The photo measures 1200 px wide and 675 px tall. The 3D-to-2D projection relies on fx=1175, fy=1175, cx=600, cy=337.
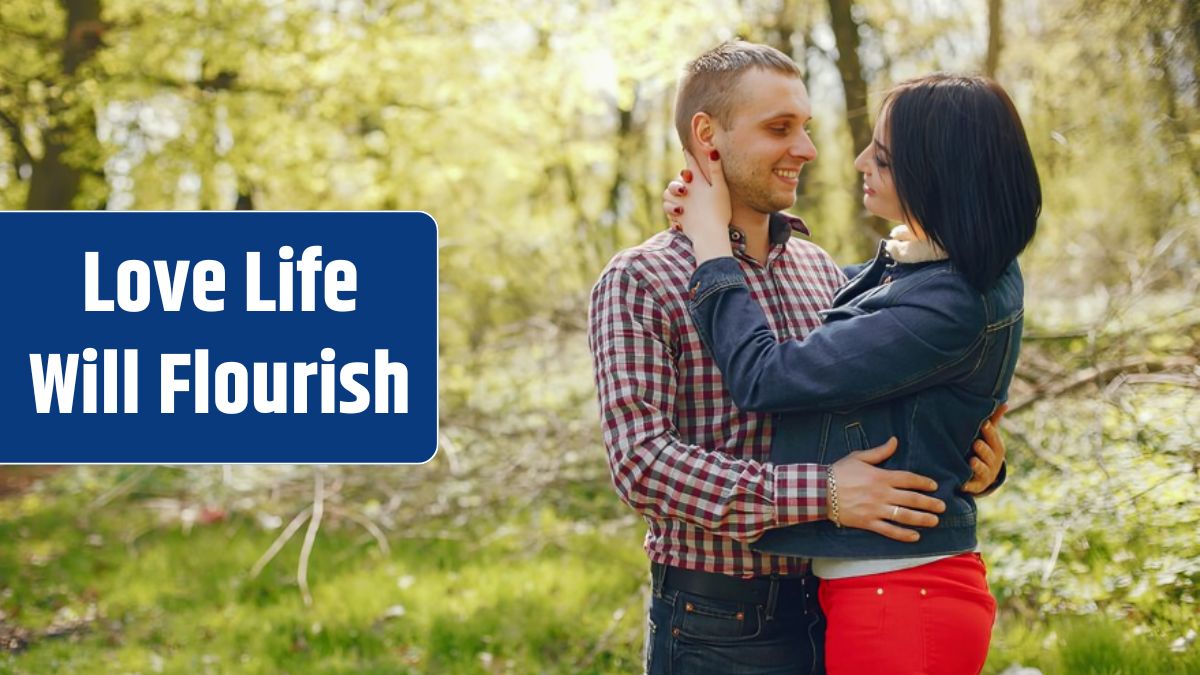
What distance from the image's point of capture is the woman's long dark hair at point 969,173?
2061mm

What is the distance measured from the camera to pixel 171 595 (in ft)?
22.7

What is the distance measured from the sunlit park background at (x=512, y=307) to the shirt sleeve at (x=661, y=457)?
7.97 ft

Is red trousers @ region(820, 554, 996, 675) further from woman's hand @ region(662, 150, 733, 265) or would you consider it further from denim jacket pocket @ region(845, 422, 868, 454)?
woman's hand @ region(662, 150, 733, 265)

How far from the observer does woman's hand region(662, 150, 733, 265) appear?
2287 mm

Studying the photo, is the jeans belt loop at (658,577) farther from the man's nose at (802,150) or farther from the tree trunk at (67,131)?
the tree trunk at (67,131)

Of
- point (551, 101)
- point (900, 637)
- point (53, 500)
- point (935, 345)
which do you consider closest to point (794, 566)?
point (900, 637)

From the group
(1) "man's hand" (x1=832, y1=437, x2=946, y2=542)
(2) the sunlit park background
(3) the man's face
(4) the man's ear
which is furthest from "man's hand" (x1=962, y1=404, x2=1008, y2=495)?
(2) the sunlit park background

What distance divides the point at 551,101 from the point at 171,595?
6384mm

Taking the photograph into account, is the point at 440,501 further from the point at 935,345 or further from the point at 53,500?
the point at 935,345

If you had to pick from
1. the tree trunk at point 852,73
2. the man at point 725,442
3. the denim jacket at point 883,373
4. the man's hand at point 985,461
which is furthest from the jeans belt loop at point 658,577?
the tree trunk at point 852,73

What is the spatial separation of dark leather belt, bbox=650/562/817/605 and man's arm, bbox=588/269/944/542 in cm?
17

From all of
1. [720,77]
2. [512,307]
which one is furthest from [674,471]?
[512,307]

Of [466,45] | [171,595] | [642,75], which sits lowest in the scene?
[171,595]

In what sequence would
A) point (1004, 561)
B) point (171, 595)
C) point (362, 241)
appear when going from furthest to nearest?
point (171, 595) < point (1004, 561) < point (362, 241)
